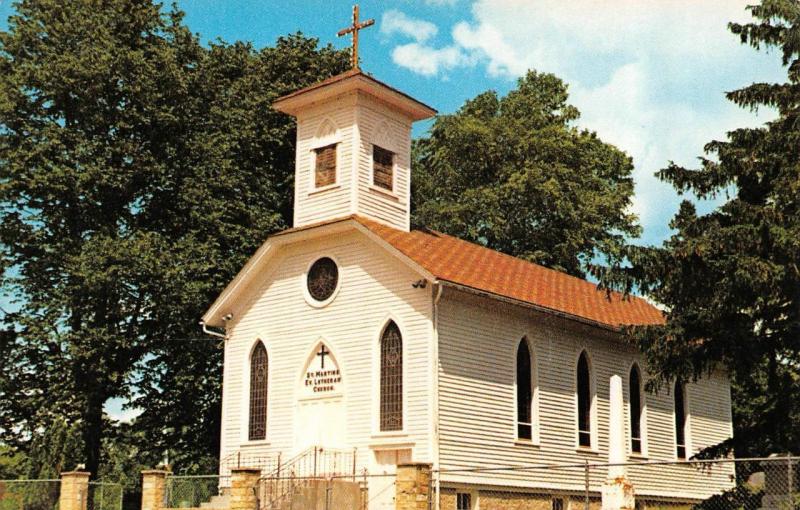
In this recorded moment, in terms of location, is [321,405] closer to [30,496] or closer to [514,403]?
[514,403]

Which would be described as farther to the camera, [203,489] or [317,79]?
[317,79]

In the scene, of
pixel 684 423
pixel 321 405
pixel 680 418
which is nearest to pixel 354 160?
pixel 321 405

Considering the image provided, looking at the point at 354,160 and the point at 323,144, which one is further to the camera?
the point at 323,144

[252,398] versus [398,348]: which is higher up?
[398,348]

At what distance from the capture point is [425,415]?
79.4 ft

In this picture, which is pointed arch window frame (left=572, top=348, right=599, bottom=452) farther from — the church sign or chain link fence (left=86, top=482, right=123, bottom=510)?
chain link fence (left=86, top=482, right=123, bottom=510)

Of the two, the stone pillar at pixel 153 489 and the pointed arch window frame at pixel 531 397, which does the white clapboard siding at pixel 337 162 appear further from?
the stone pillar at pixel 153 489

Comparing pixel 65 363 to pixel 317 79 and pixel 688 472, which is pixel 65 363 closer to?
pixel 317 79

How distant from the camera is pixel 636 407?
31188 mm

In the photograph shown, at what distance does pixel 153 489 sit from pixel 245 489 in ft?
13.3

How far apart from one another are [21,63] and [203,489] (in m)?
15.6

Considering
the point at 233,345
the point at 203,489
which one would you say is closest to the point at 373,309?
the point at 233,345

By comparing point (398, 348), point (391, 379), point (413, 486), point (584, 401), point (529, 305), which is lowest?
point (413, 486)

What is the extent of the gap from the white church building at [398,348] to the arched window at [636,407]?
0.05m
